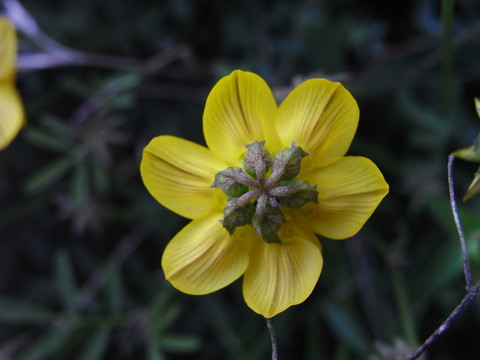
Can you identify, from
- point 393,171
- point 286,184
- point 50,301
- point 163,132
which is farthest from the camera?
point 50,301

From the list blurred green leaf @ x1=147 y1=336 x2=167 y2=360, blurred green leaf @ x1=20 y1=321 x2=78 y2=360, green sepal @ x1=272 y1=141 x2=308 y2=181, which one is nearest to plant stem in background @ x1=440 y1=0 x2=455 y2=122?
green sepal @ x1=272 y1=141 x2=308 y2=181

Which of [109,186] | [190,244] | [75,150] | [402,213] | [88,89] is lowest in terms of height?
[402,213]

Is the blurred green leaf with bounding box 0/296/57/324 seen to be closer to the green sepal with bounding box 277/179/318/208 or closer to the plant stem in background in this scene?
the green sepal with bounding box 277/179/318/208

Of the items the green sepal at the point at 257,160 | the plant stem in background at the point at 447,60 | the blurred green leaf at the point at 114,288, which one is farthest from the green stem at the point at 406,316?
the blurred green leaf at the point at 114,288

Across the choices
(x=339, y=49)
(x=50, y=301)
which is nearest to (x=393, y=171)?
(x=339, y=49)

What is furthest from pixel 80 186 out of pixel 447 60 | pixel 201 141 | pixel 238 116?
pixel 447 60

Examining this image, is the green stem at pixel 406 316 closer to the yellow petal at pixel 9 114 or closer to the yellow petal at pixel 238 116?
the yellow petal at pixel 238 116

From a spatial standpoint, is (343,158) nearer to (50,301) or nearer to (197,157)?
(197,157)
